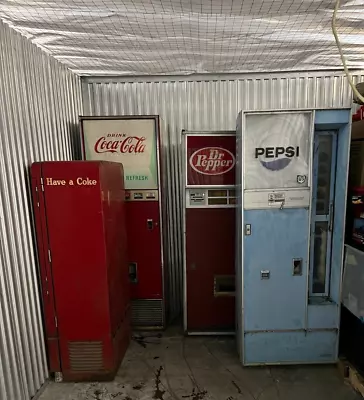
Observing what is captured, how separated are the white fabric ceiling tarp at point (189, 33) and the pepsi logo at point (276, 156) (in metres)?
Result: 0.93

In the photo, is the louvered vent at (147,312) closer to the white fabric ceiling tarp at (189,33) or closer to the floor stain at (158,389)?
the floor stain at (158,389)

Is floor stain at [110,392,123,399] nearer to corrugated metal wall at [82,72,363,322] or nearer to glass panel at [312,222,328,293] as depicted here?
corrugated metal wall at [82,72,363,322]

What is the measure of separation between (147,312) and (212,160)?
5.96ft

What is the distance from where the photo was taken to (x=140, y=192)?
312 cm

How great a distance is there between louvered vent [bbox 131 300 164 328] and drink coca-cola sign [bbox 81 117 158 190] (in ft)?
4.21

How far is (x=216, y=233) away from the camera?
3.03 metres

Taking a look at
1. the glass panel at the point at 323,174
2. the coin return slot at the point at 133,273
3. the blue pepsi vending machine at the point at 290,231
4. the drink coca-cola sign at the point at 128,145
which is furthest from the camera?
the coin return slot at the point at 133,273

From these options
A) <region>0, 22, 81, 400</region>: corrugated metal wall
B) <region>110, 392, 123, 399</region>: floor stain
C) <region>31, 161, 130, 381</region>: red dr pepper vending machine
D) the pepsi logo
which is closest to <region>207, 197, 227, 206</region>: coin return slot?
the pepsi logo

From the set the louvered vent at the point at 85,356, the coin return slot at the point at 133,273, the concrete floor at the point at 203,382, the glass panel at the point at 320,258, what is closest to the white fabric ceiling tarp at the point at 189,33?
the glass panel at the point at 320,258

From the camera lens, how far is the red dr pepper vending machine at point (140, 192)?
305 centimetres

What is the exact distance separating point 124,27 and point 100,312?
2.23 m

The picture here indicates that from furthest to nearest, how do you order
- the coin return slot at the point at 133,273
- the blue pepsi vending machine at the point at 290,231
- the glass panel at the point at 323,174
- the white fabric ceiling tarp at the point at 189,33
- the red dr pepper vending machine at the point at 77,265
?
1. the coin return slot at the point at 133,273
2. the glass panel at the point at 323,174
3. the blue pepsi vending machine at the point at 290,231
4. the red dr pepper vending machine at the point at 77,265
5. the white fabric ceiling tarp at the point at 189,33

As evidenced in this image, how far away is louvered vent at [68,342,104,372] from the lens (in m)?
2.44

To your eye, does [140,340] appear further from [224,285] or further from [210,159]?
[210,159]
